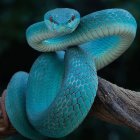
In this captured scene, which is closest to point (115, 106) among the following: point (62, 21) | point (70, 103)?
point (70, 103)

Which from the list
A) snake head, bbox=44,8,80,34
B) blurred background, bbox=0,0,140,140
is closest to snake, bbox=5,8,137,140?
snake head, bbox=44,8,80,34

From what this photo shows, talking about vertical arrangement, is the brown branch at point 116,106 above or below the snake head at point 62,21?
below

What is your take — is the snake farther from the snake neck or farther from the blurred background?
the blurred background

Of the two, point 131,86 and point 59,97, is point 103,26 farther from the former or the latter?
point 131,86

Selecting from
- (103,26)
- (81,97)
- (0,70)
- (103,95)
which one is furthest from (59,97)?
(0,70)

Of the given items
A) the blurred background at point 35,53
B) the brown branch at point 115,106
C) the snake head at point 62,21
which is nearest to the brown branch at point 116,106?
the brown branch at point 115,106

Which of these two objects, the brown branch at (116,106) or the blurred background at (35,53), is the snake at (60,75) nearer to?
the brown branch at (116,106)
